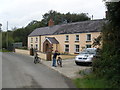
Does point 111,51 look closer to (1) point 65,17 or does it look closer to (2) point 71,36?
(2) point 71,36

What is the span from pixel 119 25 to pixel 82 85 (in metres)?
4.25

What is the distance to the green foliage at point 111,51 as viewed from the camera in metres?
11.2

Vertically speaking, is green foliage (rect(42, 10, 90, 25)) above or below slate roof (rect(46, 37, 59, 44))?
above

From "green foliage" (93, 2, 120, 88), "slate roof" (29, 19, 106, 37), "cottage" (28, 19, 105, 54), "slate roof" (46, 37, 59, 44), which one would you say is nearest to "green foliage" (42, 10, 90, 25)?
"slate roof" (29, 19, 106, 37)

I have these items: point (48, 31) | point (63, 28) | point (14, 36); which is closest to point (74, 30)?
point (63, 28)

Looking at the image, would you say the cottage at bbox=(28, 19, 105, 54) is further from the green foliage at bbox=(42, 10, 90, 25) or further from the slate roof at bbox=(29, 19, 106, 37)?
the green foliage at bbox=(42, 10, 90, 25)

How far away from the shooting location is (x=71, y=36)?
128 ft

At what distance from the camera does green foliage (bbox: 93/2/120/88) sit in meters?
11.2

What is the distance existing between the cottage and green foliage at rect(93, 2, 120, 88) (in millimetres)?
18514

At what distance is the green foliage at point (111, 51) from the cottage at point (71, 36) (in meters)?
18.5

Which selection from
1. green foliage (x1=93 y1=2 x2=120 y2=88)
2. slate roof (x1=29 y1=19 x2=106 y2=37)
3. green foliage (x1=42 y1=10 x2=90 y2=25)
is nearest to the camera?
green foliage (x1=93 y1=2 x2=120 y2=88)

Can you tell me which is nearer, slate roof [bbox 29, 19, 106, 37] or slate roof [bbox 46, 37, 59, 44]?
slate roof [bbox 29, 19, 106, 37]

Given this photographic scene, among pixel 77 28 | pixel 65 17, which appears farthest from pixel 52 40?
pixel 65 17

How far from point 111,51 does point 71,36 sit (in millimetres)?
25944
